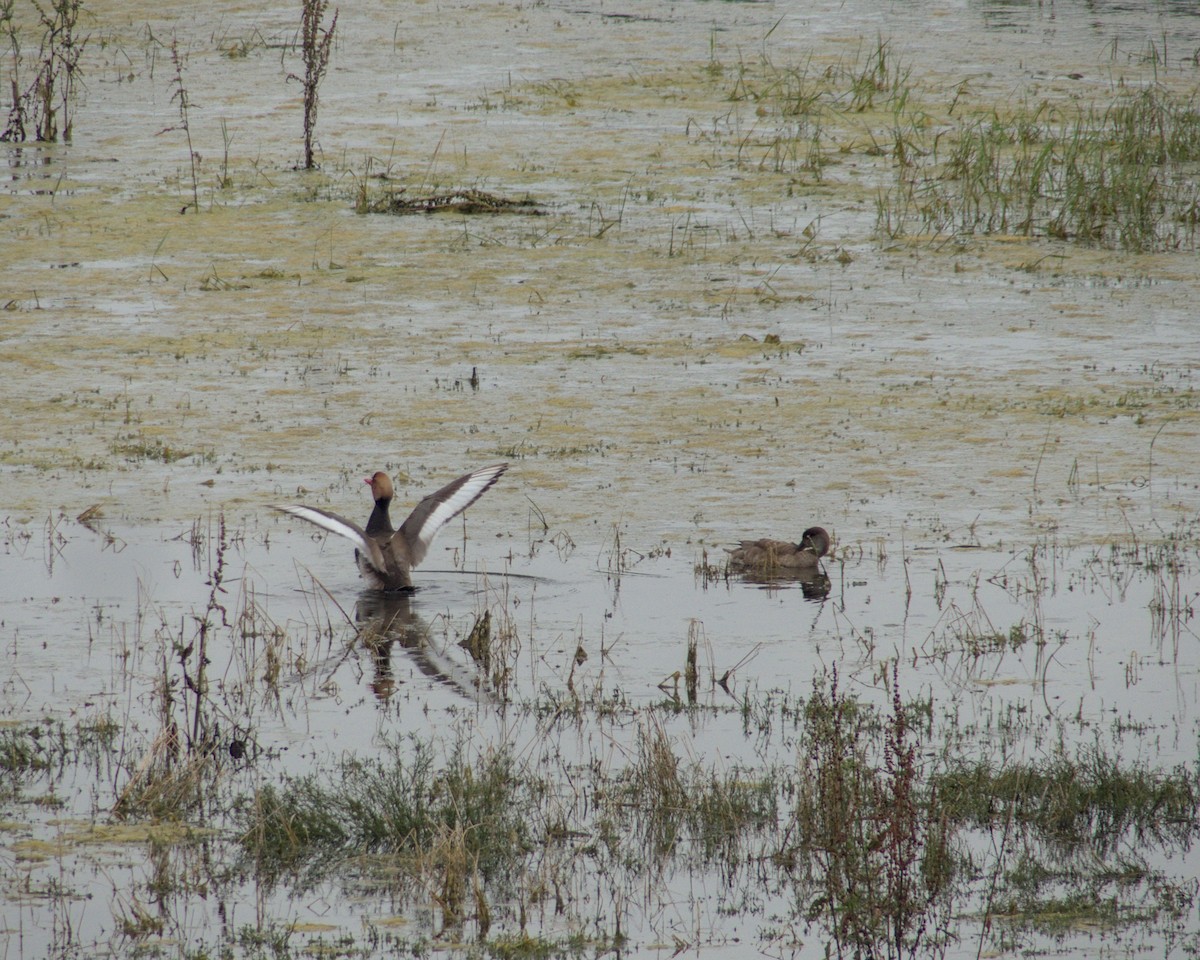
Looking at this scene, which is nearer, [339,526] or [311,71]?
[339,526]

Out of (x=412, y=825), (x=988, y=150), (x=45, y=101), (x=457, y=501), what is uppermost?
(x=45, y=101)

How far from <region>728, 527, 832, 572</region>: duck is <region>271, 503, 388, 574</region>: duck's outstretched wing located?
1.73 meters

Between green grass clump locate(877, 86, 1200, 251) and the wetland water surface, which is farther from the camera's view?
green grass clump locate(877, 86, 1200, 251)

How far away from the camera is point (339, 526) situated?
7.78 metres

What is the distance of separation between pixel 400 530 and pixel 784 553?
1.81 meters

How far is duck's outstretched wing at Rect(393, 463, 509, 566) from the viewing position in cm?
816

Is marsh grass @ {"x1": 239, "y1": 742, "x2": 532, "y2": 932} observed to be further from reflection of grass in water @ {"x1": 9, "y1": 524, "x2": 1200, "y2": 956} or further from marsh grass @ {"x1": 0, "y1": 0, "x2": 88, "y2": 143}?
marsh grass @ {"x1": 0, "y1": 0, "x2": 88, "y2": 143}

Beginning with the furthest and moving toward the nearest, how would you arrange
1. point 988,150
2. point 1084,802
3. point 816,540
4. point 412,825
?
1. point 988,150
2. point 816,540
3. point 1084,802
4. point 412,825

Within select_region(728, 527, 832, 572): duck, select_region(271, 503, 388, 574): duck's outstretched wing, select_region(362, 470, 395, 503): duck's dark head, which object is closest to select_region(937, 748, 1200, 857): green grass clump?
select_region(728, 527, 832, 572): duck

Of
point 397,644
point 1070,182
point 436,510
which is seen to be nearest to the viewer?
point 397,644

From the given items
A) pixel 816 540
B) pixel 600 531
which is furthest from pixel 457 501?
pixel 816 540

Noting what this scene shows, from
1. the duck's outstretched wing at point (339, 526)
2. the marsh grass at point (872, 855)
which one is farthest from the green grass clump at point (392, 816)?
the duck's outstretched wing at point (339, 526)

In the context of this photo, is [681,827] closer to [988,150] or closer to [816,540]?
[816,540]

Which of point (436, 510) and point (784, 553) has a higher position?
point (436, 510)
